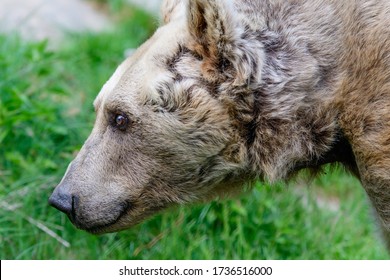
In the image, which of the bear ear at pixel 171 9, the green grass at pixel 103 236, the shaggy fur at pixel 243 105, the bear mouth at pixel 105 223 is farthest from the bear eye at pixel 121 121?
the green grass at pixel 103 236

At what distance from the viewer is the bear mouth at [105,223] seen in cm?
412

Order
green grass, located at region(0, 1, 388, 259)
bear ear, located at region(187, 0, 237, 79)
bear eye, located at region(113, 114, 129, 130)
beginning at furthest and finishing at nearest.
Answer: green grass, located at region(0, 1, 388, 259) → bear eye, located at region(113, 114, 129, 130) → bear ear, located at region(187, 0, 237, 79)

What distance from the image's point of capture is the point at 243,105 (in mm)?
3857

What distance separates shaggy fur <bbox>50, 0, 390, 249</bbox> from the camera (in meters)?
3.76

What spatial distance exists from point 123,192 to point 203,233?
1.39m

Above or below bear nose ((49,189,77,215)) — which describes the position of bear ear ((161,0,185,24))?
above

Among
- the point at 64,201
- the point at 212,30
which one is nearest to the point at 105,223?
the point at 64,201

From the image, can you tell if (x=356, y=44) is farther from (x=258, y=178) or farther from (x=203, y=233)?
(x=203, y=233)

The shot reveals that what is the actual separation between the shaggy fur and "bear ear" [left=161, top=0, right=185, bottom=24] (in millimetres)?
176

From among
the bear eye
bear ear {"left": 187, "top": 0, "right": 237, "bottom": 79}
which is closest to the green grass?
the bear eye

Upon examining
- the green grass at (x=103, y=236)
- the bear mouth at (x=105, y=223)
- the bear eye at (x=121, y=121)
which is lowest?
the green grass at (x=103, y=236)

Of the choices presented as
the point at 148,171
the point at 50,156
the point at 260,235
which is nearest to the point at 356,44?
the point at 148,171

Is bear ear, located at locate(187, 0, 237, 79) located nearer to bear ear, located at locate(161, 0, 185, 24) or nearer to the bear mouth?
bear ear, located at locate(161, 0, 185, 24)

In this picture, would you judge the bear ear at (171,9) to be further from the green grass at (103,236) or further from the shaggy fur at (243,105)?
the green grass at (103,236)
